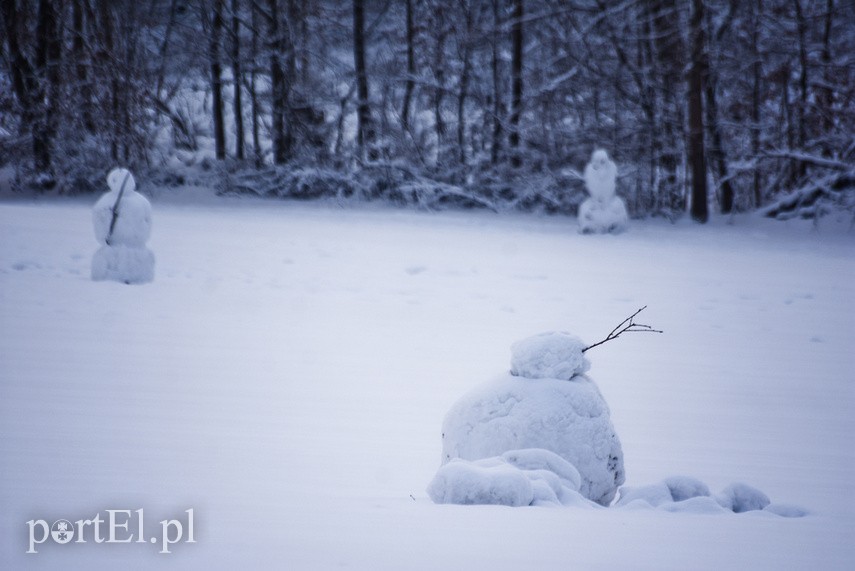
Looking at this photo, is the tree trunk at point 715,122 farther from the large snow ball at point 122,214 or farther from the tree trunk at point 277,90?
the large snow ball at point 122,214

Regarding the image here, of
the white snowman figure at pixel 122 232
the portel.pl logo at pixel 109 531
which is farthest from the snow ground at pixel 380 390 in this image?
the white snowman figure at pixel 122 232

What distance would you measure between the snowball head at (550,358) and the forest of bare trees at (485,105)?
454 inches

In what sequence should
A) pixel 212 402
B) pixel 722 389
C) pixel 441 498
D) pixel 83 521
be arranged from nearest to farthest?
pixel 83 521
pixel 441 498
pixel 212 402
pixel 722 389

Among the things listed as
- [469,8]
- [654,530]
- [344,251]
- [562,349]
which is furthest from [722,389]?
[469,8]

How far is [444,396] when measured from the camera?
529 cm

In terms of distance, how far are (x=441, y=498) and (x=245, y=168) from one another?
15.7 metres

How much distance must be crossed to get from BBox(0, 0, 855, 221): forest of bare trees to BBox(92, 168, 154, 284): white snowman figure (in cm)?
922

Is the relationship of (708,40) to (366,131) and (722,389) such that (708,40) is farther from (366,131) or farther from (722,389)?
(722,389)

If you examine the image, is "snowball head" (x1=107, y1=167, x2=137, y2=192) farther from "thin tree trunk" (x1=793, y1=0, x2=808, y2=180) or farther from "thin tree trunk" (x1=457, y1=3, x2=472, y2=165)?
"thin tree trunk" (x1=793, y1=0, x2=808, y2=180)

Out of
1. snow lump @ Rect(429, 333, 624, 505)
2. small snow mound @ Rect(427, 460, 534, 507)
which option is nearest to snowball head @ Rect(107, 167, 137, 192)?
snow lump @ Rect(429, 333, 624, 505)

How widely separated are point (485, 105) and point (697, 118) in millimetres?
5299

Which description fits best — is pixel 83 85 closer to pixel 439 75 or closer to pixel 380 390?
pixel 439 75

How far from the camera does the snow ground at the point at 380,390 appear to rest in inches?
98.8

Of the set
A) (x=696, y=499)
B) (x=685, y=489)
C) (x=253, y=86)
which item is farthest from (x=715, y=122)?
(x=696, y=499)
